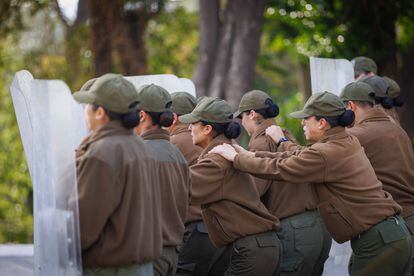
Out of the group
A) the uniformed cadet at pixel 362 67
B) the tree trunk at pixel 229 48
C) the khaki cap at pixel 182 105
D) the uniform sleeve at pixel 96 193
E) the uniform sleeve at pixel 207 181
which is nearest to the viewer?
the uniform sleeve at pixel 96 193

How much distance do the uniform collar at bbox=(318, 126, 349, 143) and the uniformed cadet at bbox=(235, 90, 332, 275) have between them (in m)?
0.78

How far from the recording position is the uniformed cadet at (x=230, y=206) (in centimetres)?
646

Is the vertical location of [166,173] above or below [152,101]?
below

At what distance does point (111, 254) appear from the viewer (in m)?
5.06

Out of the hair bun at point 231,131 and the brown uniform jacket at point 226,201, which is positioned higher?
the hair bun at point 231,131

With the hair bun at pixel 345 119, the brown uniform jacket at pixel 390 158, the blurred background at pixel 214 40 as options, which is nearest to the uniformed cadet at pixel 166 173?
the hair bun at pixel 345 119

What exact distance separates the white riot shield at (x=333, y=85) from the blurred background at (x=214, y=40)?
5.19 metres

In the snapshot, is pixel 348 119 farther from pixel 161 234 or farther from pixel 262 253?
pixel 161 234

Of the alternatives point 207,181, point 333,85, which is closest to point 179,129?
point 207,181

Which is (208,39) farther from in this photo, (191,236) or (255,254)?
(255,254)

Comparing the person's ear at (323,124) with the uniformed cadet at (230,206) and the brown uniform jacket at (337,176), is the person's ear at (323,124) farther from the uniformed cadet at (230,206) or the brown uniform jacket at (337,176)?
the uniformed cadet at (230,206)

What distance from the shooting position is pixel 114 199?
5.02m

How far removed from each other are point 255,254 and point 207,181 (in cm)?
63

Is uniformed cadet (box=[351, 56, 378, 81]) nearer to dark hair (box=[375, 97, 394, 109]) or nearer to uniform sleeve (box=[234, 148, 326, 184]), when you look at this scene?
dark hair (box=[375, 97, 394, 109])
